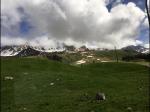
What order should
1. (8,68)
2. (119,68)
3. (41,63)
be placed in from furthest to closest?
(119,68)
(41,63)
(8,68)

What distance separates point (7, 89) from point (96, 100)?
17.5m

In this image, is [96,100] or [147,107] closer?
[147,107]

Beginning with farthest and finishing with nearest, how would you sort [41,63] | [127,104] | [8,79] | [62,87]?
[41,63], [8,79], [62,87], [127,104]

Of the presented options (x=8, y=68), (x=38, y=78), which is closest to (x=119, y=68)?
(x=8, y=68)

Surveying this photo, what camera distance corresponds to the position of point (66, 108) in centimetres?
2786

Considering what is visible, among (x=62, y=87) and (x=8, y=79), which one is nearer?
(x=62, y=87)

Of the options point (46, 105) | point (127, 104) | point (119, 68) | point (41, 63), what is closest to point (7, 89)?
point (46, 105)

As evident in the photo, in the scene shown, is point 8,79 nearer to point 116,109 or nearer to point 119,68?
point 116,109

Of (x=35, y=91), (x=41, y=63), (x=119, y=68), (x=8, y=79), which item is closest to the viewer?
(x=35, y=91)

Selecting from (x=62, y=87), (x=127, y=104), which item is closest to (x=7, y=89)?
(x=62, y=87)

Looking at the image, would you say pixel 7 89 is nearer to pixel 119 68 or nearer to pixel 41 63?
pixel 41 63

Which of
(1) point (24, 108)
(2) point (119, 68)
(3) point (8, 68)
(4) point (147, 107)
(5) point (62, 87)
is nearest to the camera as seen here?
(4) point (147, 107)

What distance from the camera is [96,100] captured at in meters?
30.9

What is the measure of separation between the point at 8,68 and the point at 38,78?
789 inches
